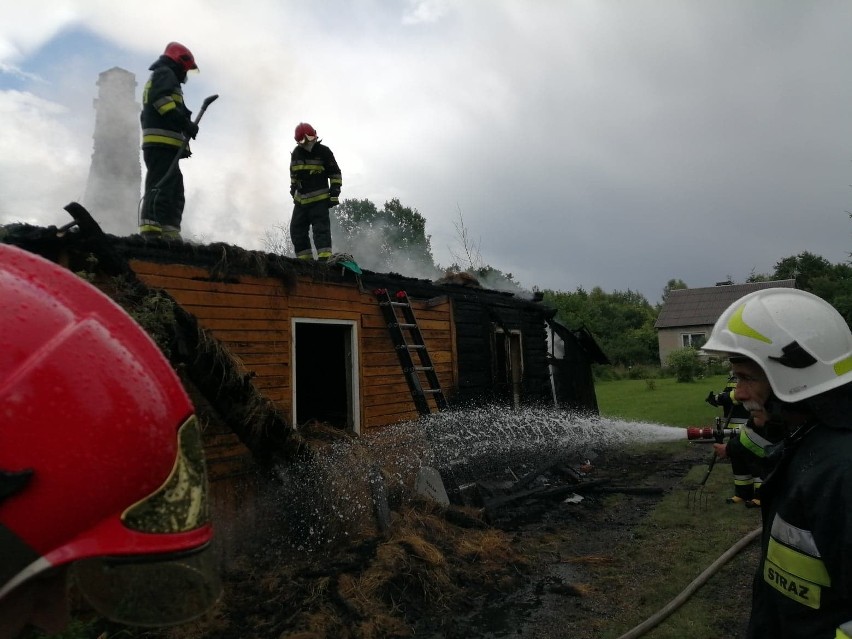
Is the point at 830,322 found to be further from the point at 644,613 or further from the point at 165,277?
the point at 165,277

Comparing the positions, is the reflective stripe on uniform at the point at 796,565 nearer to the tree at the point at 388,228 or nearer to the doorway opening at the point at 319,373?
the doorway opening at the point at 319,373

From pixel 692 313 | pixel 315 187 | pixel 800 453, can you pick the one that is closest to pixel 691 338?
pixel 692 313

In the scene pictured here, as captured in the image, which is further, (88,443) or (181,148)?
(181,148)

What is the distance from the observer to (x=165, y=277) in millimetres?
5867

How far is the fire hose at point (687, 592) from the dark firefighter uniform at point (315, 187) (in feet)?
20.3

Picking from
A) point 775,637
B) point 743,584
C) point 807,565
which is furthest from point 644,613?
point 807,565

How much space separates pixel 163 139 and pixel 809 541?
23.8ft

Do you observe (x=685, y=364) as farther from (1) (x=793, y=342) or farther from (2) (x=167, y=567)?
(2) (x=167, y=567)

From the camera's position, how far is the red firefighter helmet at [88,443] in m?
0.77

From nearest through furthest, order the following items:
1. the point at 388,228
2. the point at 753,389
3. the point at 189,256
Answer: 1. the point at 753,389
2. the point at 189,256
3. the point at 388,228

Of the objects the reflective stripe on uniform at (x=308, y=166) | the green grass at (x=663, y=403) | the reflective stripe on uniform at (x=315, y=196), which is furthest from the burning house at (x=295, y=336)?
the green grass at (x=663, y=403)

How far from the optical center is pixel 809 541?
175 cm

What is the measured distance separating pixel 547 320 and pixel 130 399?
524 inches

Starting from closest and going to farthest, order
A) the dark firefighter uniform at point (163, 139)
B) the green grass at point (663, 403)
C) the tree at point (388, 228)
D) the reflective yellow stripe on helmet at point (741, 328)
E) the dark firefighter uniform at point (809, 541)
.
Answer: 1. the dark firefighter uniform at point (809, 541)
2. the reflective yellow stripe on helmet at point (741, 328)
3. the dark firefighter uniform at point (163, 139)
4. the green grass at point (663, 403)
5. the tree at point (388, 228)
